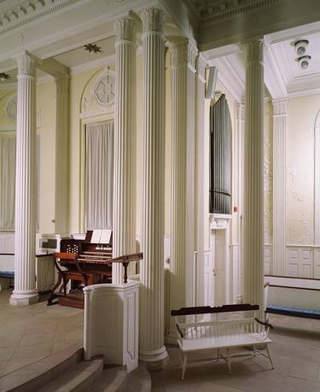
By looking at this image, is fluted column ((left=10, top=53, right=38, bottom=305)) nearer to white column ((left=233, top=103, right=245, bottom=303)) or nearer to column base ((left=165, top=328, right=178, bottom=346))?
column base ((left=165, top=328, right=178, bottom=346))

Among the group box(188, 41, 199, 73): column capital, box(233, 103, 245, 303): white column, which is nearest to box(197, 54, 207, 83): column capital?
box(188, 41, 199, 73): column capital

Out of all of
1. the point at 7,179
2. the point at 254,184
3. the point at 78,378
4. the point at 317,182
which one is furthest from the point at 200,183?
the point at 7,179

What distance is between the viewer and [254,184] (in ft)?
18.3

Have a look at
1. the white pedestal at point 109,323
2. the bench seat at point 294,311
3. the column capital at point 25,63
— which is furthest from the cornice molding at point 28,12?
the bench seat at point 294,311

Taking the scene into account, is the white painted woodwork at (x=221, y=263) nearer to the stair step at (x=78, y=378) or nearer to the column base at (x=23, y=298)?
the column base at (x=23, y=298)

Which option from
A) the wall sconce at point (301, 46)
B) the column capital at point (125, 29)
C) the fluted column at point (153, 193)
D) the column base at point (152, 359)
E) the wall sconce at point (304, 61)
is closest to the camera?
the column base at point (152, 359)

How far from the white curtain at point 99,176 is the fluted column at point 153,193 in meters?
2.43

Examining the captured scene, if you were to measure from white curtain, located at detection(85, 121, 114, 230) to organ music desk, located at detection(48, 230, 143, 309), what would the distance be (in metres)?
0.49

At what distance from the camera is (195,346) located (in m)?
4.49

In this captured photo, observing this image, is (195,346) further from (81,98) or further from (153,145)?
(81,98)

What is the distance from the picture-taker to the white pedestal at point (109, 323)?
13.5 ft

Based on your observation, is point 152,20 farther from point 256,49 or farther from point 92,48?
point 92,48

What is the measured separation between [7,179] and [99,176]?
2927mm

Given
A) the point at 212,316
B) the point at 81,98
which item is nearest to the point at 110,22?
the point at 81,98
